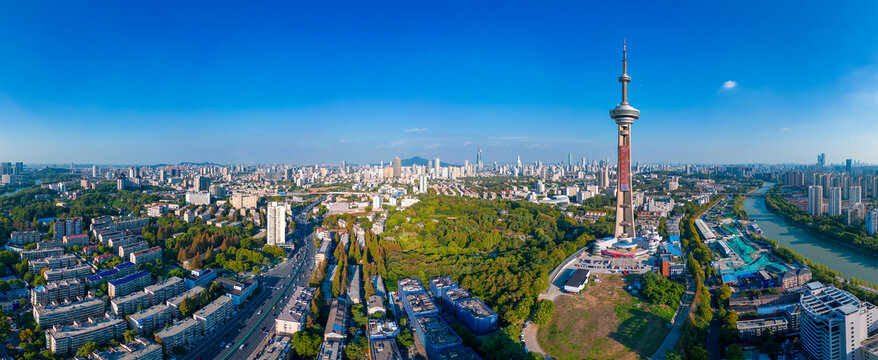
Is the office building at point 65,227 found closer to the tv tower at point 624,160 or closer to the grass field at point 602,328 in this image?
the grass field at point 602,328

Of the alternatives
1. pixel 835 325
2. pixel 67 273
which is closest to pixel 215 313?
pixel 67 273

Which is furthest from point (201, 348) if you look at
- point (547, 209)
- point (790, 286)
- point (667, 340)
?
point (547, 209)

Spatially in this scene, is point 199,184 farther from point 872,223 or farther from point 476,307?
point 872,223

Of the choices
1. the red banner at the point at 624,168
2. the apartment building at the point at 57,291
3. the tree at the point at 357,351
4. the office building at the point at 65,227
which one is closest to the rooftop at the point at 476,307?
the tree at the point at 357,351

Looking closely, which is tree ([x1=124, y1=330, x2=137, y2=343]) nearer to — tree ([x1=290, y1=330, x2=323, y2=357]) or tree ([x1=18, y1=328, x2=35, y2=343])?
tree ([x1=18, y1=328, x2=35, y2=343])

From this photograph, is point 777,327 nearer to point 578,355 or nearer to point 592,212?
point 578,355
